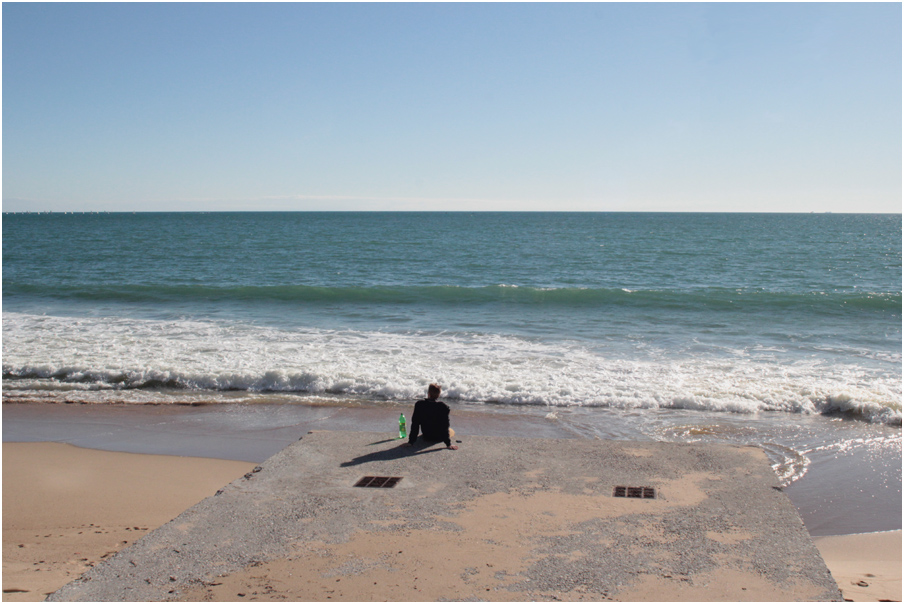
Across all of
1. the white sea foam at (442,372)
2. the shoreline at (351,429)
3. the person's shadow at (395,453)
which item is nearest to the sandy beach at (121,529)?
the shoreline at (351,429)

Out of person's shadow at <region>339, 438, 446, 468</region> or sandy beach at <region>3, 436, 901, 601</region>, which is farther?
person's shadow at <region>339, 438, 446, 468</region>

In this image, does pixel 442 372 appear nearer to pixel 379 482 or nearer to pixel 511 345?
pixel 511 345

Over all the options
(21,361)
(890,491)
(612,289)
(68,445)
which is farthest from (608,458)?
(612,289)

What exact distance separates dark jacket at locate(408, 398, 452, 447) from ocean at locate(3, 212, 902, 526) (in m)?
3.39

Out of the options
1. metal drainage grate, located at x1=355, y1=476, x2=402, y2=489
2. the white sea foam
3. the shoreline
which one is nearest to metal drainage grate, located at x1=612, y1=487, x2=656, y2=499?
metal drainage grate, located at x1=355, y1=476, x2=402, y2=489

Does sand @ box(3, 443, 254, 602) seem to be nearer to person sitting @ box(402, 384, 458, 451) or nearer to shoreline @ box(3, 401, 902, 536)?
shoreline @ box(3, 401, 902, 536)

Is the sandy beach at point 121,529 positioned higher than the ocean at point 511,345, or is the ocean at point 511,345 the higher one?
the ocean at point 511,345

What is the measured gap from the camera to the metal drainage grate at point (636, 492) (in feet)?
19.5

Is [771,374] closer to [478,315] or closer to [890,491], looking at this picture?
[890,491]

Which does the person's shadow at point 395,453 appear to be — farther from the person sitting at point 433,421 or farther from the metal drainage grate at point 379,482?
the metal drainage grate at point 379,482

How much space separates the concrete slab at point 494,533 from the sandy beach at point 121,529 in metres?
0.08

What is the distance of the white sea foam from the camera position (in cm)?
1165

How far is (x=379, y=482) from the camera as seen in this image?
627cm

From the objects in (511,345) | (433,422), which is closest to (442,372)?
(511,345)
